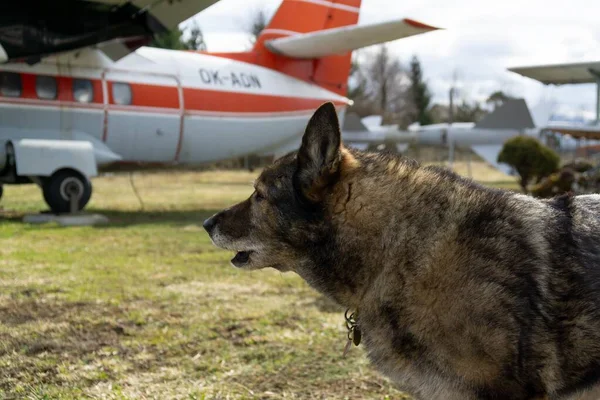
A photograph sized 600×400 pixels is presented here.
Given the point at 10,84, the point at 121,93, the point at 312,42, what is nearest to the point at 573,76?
the point at 312,42

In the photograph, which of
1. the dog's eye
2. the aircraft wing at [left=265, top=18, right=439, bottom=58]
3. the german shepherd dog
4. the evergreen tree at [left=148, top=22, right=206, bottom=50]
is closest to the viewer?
the german shepherd dog

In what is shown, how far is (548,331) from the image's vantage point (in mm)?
2109

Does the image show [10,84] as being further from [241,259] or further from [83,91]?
[241,259]

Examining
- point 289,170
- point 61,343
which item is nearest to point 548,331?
point 289,170

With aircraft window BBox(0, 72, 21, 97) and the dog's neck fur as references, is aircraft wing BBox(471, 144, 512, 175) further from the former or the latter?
the dog's neck fur

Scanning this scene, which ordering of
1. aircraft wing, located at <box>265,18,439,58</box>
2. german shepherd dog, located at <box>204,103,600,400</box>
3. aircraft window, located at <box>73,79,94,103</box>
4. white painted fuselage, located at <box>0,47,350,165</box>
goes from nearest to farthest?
german shepherd dog, located at <box>204,103,600,400</box>, white painted fuselage, located at <box>0,47,350,165</box>, aircraft window, located at <box>73,79,94,103</box>, aircraft wing, located at <box>265,18,439,58</box>

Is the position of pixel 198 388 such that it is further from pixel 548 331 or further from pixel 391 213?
pixel 548 331

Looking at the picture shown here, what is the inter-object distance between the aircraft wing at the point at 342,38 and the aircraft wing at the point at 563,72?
6.59m

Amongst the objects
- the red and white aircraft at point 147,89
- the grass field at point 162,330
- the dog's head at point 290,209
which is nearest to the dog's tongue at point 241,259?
the dog's head at point 290,209

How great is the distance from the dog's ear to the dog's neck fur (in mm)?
69

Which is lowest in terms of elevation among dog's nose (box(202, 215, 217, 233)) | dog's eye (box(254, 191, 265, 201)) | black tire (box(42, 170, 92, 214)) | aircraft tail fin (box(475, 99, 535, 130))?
black tire (box(42, 170, 92, 214))

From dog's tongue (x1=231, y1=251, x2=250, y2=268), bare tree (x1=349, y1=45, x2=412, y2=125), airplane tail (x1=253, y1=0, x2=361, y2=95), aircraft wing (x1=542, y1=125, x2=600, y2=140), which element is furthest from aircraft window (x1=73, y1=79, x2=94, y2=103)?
bare tree (x1=349, y1=45, x2=412, y2=125)

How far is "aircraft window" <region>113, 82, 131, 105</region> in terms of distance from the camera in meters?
12.2

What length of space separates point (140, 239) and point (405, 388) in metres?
7.32
